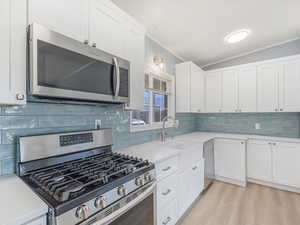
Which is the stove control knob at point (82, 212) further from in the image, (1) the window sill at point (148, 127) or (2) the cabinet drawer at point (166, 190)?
(1) the window sill at point (148, 127)

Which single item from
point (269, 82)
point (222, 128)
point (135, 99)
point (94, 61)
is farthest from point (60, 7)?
point (222, 128)

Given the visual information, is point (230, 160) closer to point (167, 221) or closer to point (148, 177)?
point (167, 221)

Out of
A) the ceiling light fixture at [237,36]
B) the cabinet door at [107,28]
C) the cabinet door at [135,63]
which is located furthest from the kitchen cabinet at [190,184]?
the ceiling light fixture at [237,36]

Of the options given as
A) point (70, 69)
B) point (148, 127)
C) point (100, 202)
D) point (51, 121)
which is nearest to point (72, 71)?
point (70, 69)

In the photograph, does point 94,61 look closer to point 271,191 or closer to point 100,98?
point 100,98

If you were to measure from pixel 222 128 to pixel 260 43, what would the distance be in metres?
1.89

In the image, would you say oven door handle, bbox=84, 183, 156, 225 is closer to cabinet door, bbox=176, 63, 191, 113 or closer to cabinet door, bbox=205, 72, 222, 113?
cabinet door, bbox=176, 63, 191, 113

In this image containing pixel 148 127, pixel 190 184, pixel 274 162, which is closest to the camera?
pixel 190 184

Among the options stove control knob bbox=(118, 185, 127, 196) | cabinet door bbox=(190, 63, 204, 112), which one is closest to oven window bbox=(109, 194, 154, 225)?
stove control knob bbox=(118, 185, 127, 196)

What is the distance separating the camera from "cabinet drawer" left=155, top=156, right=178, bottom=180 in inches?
57.7

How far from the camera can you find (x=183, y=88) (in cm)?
311

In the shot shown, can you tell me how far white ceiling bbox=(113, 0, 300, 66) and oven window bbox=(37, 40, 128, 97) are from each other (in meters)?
0.94

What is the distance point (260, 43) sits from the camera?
3127mm

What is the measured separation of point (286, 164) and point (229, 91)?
1.61 m
